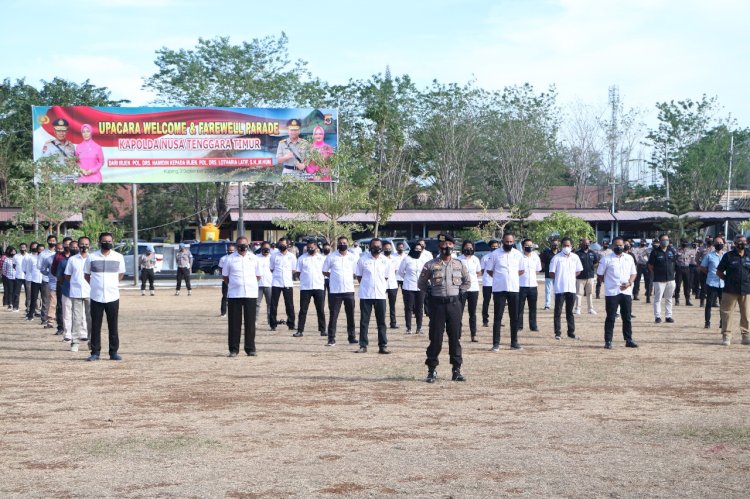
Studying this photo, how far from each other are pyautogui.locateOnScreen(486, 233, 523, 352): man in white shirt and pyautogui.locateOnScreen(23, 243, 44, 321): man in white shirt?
40.5 feet

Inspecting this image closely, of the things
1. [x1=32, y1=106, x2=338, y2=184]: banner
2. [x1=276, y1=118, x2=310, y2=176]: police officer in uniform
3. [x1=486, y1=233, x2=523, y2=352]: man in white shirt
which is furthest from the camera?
[x1=276, y1=118, x2=310, y2=176]: police officer in uniform

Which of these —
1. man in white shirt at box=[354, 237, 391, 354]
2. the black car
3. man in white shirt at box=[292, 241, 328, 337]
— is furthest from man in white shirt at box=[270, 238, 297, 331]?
the black car

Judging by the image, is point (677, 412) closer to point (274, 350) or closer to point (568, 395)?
point (568, 395)

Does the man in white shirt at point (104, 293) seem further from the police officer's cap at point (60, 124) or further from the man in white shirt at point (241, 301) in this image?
the police officer's cap at point (60, 124)

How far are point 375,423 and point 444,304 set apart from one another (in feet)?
10.3

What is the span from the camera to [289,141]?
A: 43.1m

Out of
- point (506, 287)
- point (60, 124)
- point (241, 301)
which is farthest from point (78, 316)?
point (60, 124)

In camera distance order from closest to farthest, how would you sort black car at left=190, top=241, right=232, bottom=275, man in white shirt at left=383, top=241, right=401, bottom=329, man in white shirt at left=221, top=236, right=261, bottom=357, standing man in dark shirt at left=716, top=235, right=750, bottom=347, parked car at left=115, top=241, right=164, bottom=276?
man in white shirt at left=221, top=236, right=261, bottom=357
standing man in dark shirt at left=716, top=235, right=750, bottom=347
man in white shirt at left=383, top=241, right=401, bottom=329
parked car at left=115, top=241, right=164, bottom=276
black car at left=190, top=241, right=232, bottom=275

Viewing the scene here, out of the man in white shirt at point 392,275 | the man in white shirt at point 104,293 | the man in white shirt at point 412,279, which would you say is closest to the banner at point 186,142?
the man in white shirt at point 392,275

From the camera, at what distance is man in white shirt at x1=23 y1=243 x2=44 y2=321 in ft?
80.2

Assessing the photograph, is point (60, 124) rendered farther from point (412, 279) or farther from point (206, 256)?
point (412, 279)

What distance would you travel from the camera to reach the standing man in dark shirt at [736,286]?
17.4 meters

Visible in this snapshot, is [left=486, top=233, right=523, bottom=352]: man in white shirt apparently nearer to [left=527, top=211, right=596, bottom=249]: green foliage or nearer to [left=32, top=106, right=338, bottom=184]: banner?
[left=32, top=106, right=338, bottom=184]: banner

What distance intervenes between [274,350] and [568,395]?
6744 mm
